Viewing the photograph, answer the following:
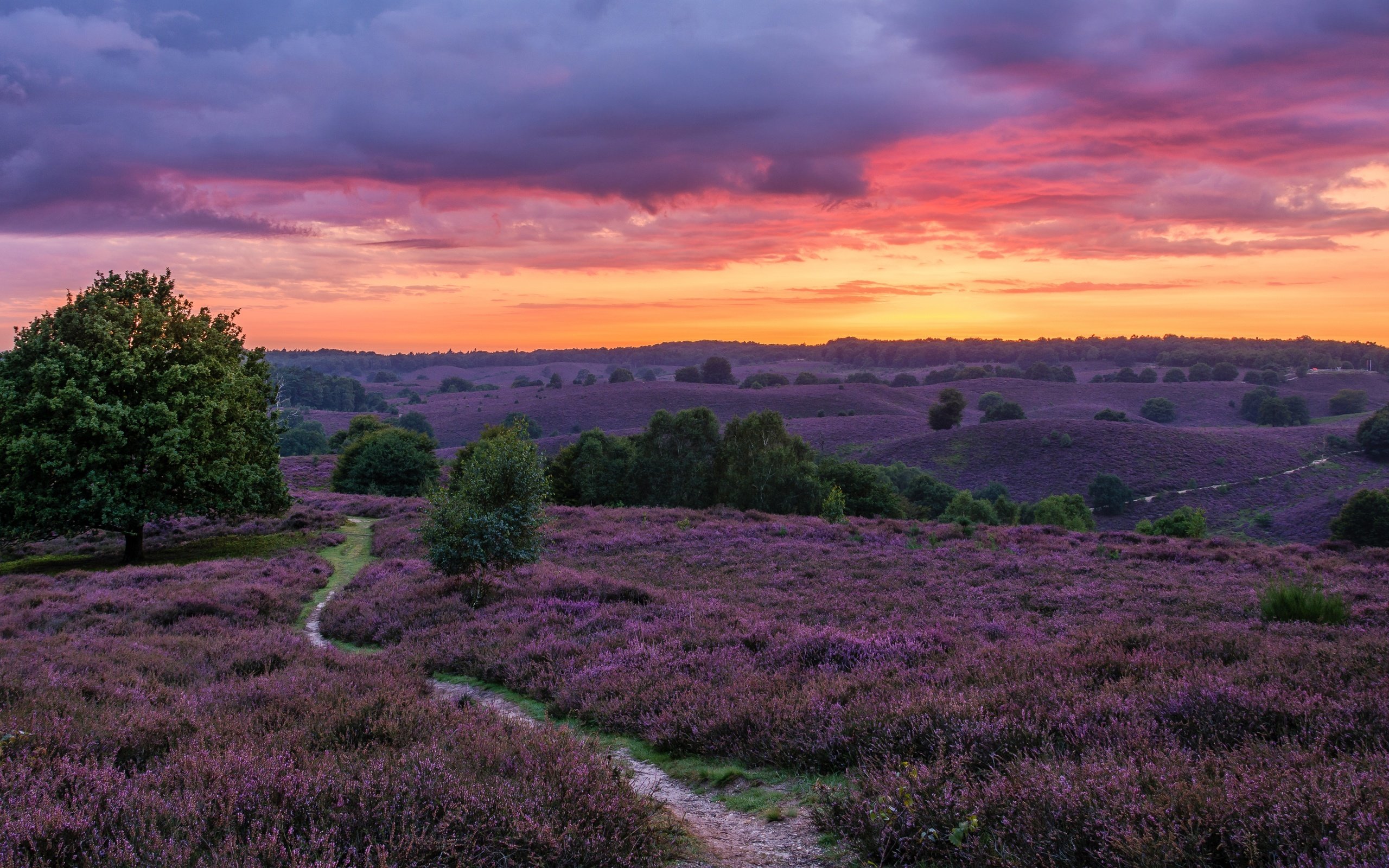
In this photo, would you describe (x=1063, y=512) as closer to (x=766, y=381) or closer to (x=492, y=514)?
(x=492, y=514)

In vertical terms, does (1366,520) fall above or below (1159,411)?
below

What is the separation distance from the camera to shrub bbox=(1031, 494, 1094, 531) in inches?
2453

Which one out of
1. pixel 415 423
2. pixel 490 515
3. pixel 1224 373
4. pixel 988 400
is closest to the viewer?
pixel 490 515

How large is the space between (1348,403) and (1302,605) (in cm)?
16438

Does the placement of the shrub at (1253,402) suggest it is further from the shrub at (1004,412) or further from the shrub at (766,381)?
the shrub at (766,381)

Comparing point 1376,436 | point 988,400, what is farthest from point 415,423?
point 1376,436

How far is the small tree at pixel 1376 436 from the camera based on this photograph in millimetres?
84125

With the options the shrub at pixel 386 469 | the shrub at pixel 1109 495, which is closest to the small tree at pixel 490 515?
the shrub at pixel 386 469

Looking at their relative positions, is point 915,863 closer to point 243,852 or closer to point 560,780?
point 560,780

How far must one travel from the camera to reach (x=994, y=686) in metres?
8.50

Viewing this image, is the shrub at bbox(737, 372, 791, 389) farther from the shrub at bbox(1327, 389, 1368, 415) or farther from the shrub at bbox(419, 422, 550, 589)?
the shrub at bbox(419, 422, 550, 589)

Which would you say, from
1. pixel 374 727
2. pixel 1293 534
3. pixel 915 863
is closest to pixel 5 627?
pixel 374 727

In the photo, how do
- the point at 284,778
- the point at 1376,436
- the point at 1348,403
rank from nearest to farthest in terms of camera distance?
the point at 284,778
the point at 1376,436
the point at 1348,403

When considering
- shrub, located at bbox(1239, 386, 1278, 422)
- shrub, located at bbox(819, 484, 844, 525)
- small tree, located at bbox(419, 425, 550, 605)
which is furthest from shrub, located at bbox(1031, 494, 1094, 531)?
shrub, located at bbox(1239, 386, 1278, 422)
